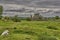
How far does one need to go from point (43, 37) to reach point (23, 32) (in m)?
11.0

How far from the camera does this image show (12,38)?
1646 inches

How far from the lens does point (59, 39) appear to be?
4325 cm

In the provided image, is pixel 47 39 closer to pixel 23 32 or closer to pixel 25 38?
pixel 25 38

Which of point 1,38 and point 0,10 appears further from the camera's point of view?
point 0,10

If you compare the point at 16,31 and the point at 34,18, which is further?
the point at 34,18

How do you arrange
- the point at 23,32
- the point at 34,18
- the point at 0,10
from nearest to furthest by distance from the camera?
1. the point at 23,32
2. the point at 34,18
3. the point at 0,10

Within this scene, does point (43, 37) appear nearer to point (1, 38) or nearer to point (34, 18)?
point (1, 38)

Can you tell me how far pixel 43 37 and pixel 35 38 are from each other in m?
2.86

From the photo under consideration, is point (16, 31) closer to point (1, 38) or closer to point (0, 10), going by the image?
point (1, 38)

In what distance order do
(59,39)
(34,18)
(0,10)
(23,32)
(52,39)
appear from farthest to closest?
(0,10)
(34,18)
(23,32)
(59,39)
(52,39)

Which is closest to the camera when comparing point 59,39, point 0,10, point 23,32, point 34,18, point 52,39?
point 52,39

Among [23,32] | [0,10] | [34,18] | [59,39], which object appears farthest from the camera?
[0,10]

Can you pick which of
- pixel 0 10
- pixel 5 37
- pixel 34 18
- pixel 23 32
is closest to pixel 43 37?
pixel 5 37

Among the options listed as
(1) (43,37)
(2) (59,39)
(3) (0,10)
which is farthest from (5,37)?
(3) (0,10)
